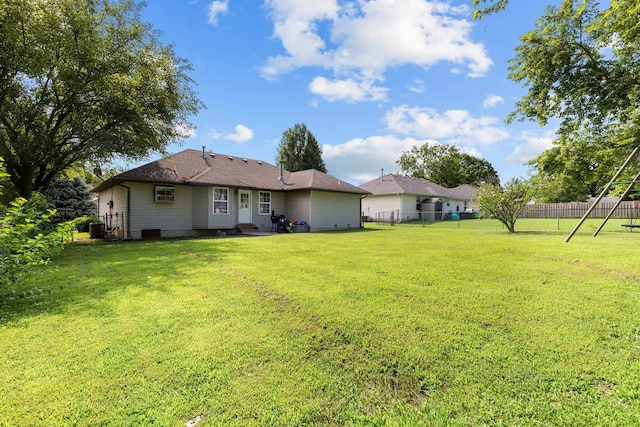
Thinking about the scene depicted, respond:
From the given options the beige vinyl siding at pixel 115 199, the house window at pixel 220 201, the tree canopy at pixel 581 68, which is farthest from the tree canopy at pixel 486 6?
the beige vinyl siding at pixel 115 199

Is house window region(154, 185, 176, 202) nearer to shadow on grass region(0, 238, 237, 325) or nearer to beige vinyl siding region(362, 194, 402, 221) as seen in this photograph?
shadow on grass region(0, 238, 237, 325)

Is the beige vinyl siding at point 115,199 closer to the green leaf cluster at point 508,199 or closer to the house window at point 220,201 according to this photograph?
the house window at point 220,201

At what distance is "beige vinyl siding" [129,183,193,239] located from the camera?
13062 mm

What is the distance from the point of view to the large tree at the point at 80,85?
9.56 metres

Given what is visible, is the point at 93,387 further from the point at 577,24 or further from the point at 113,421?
the point at 577,24

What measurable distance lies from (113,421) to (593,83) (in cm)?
1672

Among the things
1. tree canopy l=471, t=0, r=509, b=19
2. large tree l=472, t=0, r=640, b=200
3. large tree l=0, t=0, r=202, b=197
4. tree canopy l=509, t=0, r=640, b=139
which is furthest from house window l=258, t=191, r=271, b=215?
tree canopy l=471, t=0, r=509, b=19

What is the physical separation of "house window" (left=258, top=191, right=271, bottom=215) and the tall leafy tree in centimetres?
2233

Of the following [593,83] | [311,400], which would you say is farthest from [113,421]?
[593,83]

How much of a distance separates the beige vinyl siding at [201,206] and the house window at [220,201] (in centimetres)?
34

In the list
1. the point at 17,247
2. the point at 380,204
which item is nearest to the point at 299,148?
the point at 380,204

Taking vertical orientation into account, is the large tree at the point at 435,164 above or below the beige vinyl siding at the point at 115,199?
above

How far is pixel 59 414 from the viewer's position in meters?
1.99

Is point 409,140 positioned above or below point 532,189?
above
